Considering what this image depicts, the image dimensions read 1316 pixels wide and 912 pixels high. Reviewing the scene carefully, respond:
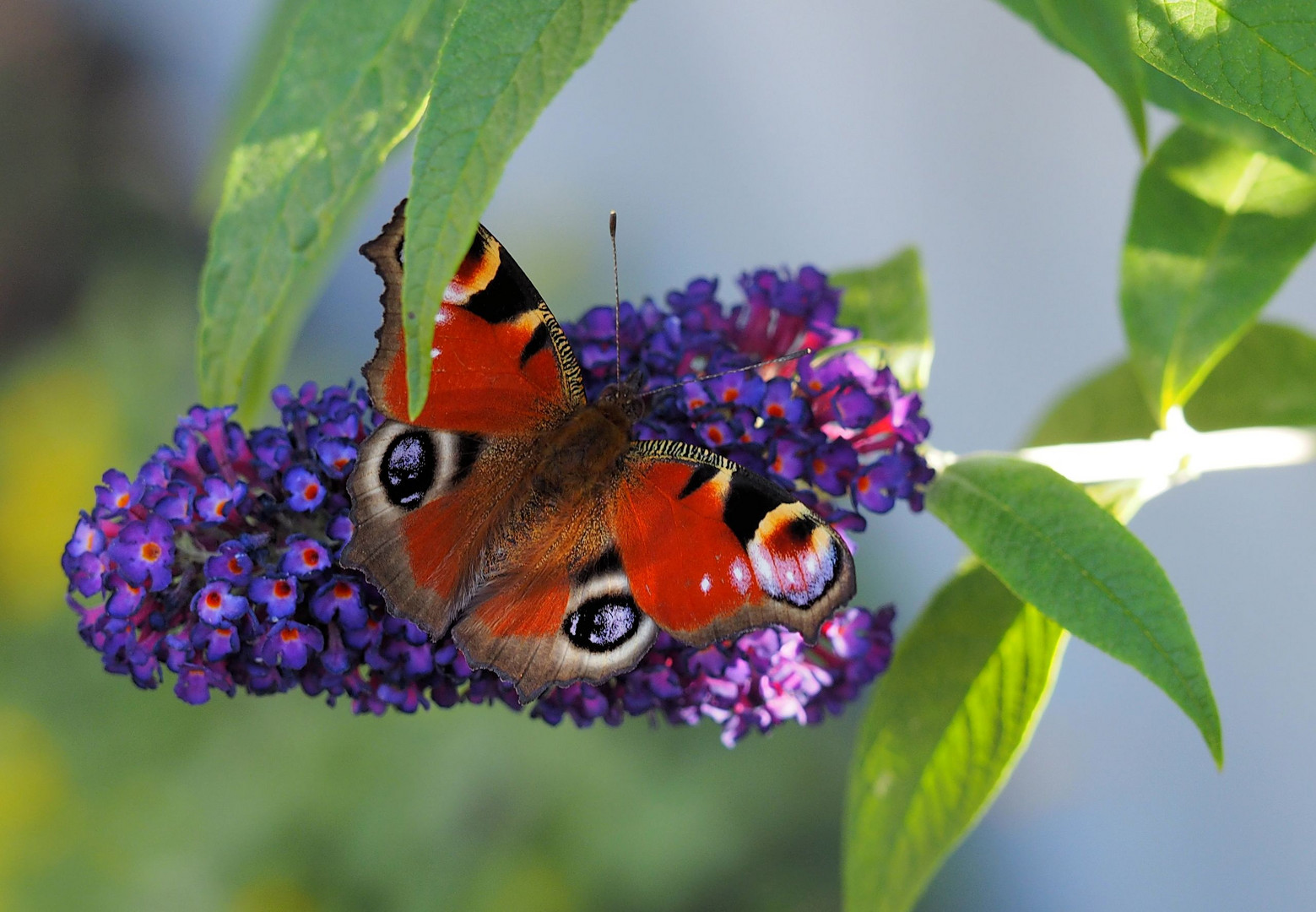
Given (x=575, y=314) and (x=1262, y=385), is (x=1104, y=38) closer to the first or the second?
(x=1262, y=385)

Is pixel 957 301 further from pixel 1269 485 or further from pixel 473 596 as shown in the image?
pixel 473 596

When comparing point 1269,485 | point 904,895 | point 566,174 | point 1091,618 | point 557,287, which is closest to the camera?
point 1091,618

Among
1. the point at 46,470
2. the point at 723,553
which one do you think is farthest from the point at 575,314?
the point at 723,553

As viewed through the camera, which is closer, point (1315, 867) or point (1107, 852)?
point (1315, 867)

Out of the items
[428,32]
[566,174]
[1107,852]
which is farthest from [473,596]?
[566,174]

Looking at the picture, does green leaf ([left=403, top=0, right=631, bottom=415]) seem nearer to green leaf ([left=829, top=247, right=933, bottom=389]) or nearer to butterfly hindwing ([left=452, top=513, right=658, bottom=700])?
butterfly hindwing ([left=452, top=513, right=658, bottom=700])

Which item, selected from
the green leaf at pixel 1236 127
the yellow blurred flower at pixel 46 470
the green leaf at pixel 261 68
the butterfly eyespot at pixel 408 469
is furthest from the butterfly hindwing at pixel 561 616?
the yellow blurred flower at pixel 46 470

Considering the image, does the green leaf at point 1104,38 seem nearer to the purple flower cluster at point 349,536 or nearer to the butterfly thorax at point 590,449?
the purple flower cluster at point 349,536
